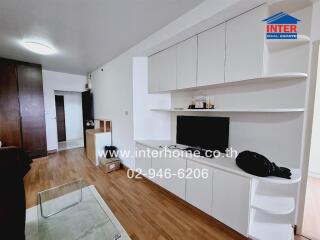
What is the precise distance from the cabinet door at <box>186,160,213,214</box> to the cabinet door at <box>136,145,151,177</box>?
89 centimetres

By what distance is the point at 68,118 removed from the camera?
598cm

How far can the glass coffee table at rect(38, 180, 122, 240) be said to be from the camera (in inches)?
56.3

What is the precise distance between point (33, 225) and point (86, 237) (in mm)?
814

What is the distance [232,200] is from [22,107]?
4783mm

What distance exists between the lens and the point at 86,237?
4.62ft

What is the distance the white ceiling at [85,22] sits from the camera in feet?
5.38

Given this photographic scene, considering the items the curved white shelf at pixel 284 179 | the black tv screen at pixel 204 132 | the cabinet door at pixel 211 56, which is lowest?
the curved white shelf at pixel 284 179

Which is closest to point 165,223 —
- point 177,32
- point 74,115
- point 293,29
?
point 177,32

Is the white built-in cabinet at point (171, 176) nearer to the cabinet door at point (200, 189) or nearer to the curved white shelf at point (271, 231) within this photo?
the cabinet door at point (200, 189)

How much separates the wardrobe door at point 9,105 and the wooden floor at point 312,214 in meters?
5.51

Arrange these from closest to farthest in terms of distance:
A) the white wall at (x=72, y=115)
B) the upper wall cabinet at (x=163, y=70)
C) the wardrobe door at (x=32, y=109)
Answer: the upper wall cabinet at (x=163, y=70) → the wardrobe door at (x=32, y=109) → the white wall at (x=72, y=115)

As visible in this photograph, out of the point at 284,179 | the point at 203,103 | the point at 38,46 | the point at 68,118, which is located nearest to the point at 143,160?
the point at 203,103

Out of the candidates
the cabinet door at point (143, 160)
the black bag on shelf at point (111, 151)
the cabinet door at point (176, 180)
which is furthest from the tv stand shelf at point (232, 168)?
the black bag on shelf at point (111, 151)

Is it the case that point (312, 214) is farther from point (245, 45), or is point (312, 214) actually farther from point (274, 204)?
point (245, 45)
